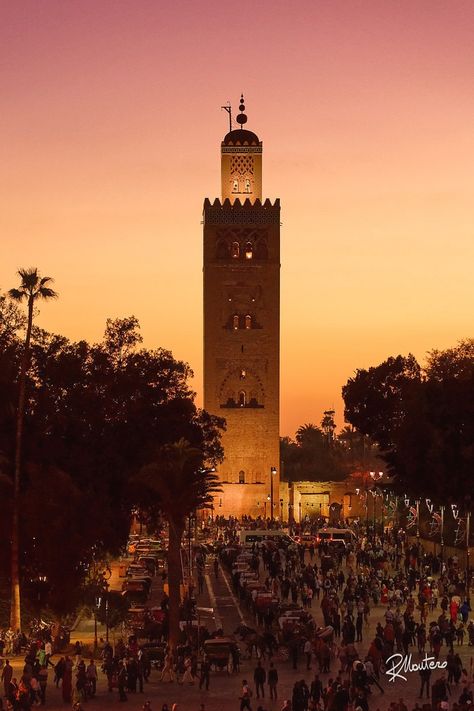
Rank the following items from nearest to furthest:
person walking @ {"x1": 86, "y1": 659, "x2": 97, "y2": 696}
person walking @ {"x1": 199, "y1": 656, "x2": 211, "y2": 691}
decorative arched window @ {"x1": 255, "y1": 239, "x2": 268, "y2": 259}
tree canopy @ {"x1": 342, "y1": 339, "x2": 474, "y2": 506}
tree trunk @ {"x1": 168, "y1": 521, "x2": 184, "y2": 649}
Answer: person walking @ {"x1": 86, "y1": 659, "x2": 97, "y2": 696}
person walking @ {"x1": 199, "y1": 656, "x2": 211, "y2": 691}
tree trunk @ {"x1": 168, "y1": 521, "x2": 184, "y2": 649}
tree canopy @ {"x1": 342, "y1": 339, "x2": 474, "y2": 506}
decorative arched window @ {"x1": 255, "y1": 239, "x2": 268, "y2": 259}

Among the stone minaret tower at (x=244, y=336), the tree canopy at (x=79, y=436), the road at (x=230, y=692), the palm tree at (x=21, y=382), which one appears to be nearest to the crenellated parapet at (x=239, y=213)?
the stone minaret tower at (x=244, y=336)

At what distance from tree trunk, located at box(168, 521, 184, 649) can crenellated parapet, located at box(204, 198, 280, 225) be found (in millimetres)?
68337

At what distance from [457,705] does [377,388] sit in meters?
53.9

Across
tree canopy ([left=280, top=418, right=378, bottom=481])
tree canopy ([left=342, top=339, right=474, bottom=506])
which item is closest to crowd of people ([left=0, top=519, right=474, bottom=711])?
tree canopy ([left=342, top=339, right=474, bottom=506])

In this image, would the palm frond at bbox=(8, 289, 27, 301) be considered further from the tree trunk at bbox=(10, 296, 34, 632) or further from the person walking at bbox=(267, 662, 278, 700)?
the person walking at bbox=(267, 662, 278, 700)

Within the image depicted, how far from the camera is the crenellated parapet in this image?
353ft

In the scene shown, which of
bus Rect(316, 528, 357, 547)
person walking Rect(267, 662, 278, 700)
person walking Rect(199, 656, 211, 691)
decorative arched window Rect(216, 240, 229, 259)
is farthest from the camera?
decorative arched window Rect(216, 240, 229, 259)

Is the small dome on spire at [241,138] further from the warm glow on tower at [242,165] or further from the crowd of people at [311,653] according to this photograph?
the crowd of people at [311,653]

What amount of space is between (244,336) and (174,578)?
66.6 m

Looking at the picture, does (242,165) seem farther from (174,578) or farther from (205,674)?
(205,674)

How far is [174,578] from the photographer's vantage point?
130 ft

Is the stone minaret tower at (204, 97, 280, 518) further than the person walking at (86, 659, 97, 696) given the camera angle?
Yes

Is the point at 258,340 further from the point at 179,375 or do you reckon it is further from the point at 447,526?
the point at 179,375

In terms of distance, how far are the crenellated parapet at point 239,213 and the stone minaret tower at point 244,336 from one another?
3.0 inches
